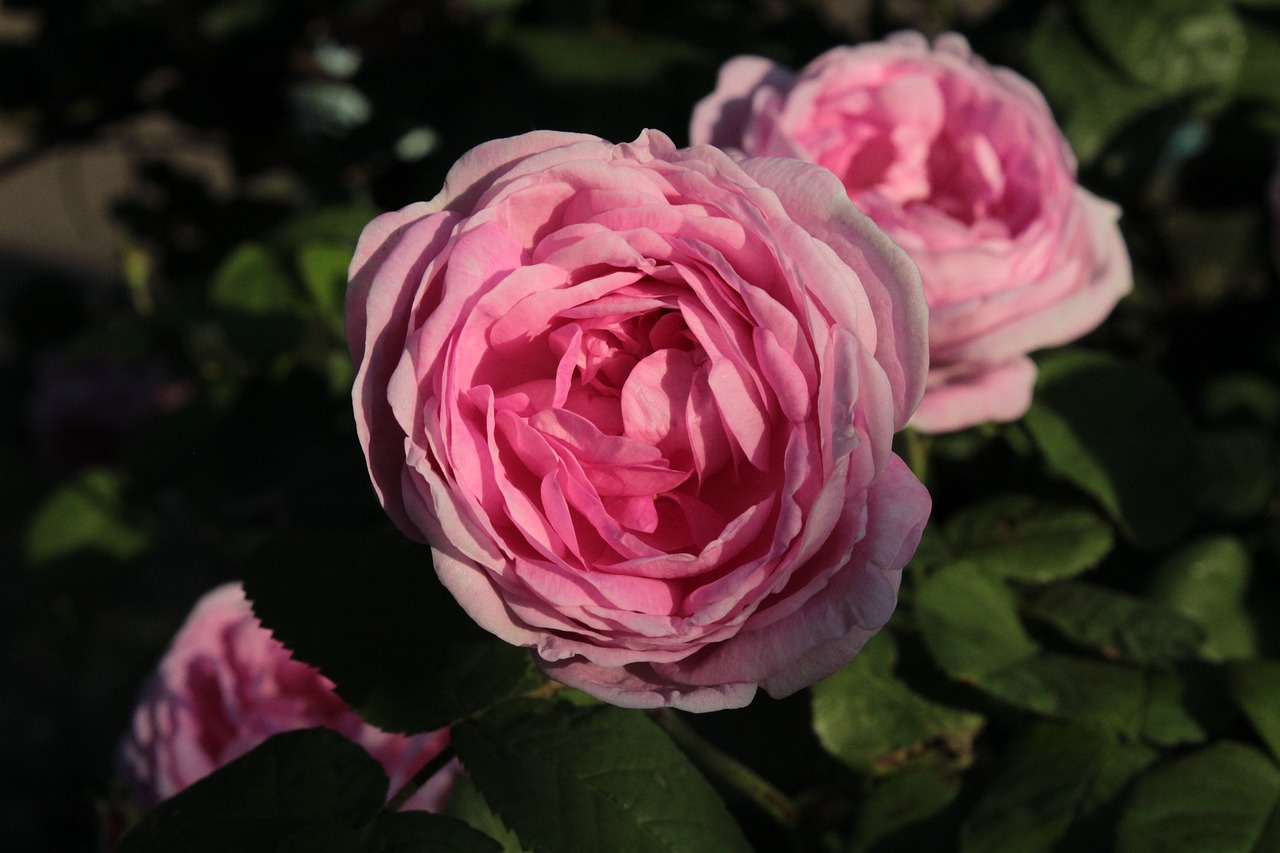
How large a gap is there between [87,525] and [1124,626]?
131cm

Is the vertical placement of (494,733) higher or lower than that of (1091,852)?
higher

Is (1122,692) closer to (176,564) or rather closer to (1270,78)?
(1270,78)

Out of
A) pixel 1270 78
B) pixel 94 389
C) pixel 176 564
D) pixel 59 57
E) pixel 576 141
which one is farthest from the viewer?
pixel 176 564

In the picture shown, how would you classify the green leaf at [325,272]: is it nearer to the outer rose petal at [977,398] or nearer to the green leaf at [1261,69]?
the outer rose petal at [977,398]

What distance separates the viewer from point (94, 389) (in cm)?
201

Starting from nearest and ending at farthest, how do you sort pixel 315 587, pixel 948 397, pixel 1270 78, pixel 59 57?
pixel 315 587 < pixel 948 397 < pixel 1270 78 < pixel 59 57

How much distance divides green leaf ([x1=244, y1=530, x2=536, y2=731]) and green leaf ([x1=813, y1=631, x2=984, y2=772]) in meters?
0.24

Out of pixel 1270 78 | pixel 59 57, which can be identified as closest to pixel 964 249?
pixel 1270 78

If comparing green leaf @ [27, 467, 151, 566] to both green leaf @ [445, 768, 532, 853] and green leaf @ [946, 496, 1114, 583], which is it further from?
green leaf @ [946, 496, 1114, 583]

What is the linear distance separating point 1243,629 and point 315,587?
2.73 ft

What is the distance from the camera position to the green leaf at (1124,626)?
79cm

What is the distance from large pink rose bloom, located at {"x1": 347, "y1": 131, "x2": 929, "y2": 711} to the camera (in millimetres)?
506

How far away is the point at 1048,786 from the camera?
0.76 metres

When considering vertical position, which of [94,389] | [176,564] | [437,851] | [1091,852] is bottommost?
[176,564]
